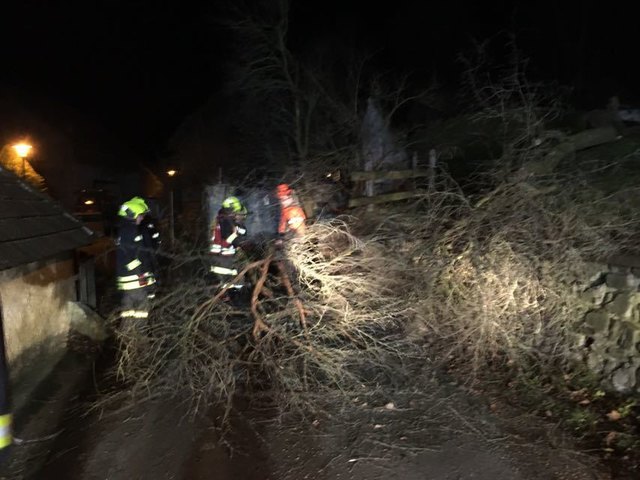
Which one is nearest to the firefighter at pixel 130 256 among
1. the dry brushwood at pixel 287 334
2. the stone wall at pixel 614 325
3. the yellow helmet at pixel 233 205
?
the dry brushwood at pixel 287 334

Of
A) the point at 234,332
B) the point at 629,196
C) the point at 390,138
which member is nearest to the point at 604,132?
the point at 629,196

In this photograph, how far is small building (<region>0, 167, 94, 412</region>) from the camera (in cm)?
454

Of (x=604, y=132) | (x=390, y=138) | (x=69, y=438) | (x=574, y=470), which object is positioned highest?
(x=390, y=138)

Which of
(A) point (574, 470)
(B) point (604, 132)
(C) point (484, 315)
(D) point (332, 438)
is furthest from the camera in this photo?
(B) point (604, 132)

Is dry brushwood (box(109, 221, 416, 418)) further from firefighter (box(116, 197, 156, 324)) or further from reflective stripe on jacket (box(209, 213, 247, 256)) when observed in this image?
reflective stripe on jacket (box(209, 213, 247, 256))

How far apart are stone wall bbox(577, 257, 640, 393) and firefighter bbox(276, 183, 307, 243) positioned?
2.95m

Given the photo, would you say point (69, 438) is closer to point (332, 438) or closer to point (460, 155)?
point (332, 438)

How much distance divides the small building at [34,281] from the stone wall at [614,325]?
5.08 meters

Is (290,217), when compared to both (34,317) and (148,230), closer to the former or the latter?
(148,230)

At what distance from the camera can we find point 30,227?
479cm

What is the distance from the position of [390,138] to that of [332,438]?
10.8 meters

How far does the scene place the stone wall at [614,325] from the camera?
4398mm

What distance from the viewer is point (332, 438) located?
4039 millimetres

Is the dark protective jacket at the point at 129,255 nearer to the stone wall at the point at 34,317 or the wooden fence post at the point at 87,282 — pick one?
the stone wall at the point at 34,317
